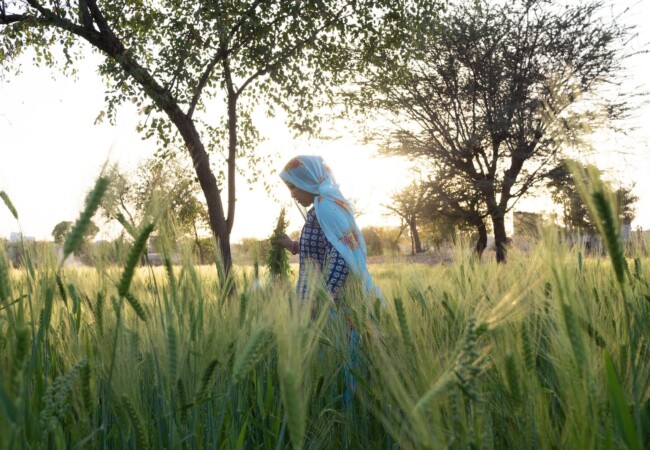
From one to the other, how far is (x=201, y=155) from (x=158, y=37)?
3604mm

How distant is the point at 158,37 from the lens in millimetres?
11930

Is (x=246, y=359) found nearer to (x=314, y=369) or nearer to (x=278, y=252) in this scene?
(x=314, y=369)

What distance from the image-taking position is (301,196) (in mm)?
4887

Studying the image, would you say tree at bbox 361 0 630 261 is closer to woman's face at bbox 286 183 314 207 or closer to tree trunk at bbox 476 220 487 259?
tree trunk at bbox 476 220 487 259

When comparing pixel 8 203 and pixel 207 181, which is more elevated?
pixel 207 181

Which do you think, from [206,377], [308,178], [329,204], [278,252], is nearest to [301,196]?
[308,178]

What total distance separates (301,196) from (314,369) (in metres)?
2.86

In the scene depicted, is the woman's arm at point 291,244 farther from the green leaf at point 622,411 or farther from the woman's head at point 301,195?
the green leaf at point 622,411

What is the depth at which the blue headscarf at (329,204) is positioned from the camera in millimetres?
4453

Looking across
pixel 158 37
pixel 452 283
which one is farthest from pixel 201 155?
pixel 452 283

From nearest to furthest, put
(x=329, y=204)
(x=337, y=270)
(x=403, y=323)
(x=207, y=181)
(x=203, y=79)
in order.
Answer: (x=403, y=323) < (x=337, y=270) < (x=329, y=204) < (x=207, y=181) < (x=203, y=79)

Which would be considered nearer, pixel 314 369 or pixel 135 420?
pixel 135 420

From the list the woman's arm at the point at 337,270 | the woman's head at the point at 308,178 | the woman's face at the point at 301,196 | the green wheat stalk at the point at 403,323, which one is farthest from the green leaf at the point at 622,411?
the woman's face at the point at 301,196

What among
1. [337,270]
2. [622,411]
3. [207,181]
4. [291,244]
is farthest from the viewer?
[207,181]
